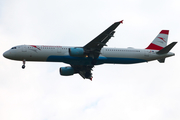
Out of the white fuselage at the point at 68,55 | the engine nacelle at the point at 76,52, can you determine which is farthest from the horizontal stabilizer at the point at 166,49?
the engine nacelle at the point at 76,52

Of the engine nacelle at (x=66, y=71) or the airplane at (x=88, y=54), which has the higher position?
the airplane at (x=88, y=54)

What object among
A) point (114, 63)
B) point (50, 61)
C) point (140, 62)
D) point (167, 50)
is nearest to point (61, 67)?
A: point (50, 61)

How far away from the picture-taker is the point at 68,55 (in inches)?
2242

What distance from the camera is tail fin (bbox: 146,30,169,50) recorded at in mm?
65000

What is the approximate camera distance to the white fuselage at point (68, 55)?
56281mm

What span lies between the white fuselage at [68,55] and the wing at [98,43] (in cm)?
107

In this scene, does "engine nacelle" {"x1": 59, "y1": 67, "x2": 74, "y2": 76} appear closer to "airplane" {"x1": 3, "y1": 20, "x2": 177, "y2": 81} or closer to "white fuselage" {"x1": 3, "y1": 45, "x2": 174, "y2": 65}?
"airplane" {"x1": 3, "y1": 20, "x2": 177, "y2": 81}

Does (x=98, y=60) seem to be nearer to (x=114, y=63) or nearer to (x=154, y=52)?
(x=114, y=63)

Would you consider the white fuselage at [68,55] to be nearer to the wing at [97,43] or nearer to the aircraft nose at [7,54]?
the aircraft nose at [7,54]

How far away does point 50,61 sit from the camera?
57188 mm

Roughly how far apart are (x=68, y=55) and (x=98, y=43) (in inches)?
220

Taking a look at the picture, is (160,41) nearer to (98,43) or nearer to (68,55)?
(98,43)

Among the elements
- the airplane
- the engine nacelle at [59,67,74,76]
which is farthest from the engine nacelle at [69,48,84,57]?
the engine nacelle at [59,67,74,76]

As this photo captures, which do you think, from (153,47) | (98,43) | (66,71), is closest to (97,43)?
(98,43)
